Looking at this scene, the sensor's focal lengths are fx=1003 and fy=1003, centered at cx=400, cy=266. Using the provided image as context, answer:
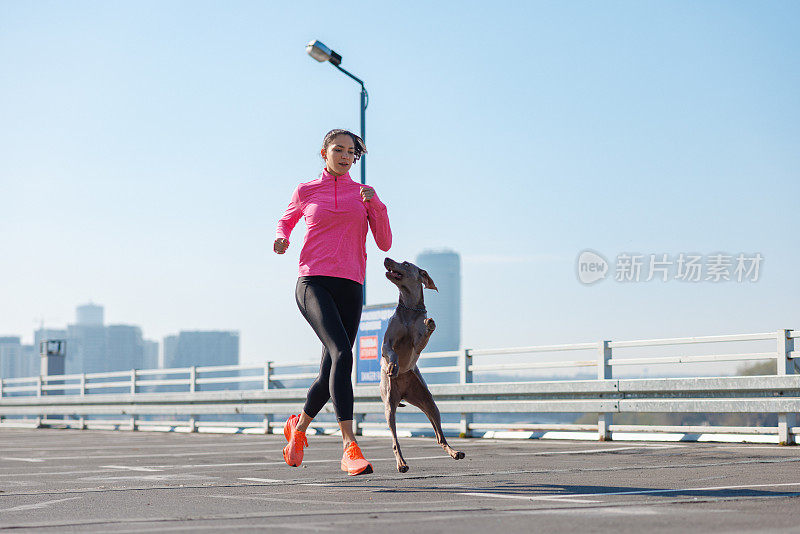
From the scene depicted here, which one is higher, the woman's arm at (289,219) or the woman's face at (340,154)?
the woman's face at (340,154)

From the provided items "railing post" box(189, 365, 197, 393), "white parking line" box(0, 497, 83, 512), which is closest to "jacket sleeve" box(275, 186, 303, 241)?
"white parking line" box(0, 497, 83, 512)

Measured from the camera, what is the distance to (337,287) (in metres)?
6.26

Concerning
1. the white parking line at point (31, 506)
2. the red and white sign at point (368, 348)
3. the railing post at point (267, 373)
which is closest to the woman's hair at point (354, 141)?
the white parking line at point (31, 506)

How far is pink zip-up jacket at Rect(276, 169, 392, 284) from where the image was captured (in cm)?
627

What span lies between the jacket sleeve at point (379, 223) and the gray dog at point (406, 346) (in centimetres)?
12

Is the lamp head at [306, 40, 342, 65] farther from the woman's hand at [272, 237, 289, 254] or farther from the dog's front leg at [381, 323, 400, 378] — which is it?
the dog's front leg at [381, 323, 400, 378]

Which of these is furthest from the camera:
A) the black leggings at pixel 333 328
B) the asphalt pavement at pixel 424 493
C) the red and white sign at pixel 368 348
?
the red and white sign at pixel 368 348

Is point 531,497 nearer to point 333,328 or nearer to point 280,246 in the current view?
point 333,328

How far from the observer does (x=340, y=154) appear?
6504 mm

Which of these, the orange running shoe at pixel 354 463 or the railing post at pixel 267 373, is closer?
the orange running shoe at pixel 354 463

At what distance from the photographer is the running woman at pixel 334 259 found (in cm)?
611

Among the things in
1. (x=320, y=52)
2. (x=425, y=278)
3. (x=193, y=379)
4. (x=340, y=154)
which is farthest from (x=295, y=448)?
(x=193, y=379)

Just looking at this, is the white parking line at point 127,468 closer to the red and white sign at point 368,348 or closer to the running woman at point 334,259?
the running woman at point 334,259

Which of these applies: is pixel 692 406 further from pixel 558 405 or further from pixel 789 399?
pixel 558 405
